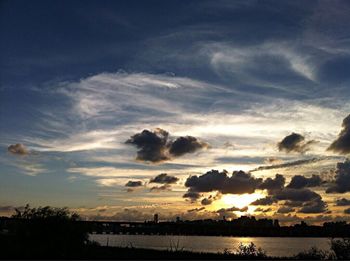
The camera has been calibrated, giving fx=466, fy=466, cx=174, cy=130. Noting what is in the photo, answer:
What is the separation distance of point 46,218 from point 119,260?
39.0 ft

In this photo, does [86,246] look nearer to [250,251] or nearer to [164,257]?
[164,257]

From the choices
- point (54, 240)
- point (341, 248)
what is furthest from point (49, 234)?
point (341, 248)

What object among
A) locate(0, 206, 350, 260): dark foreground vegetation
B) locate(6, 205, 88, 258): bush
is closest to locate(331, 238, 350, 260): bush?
locate(0, 206, 350, 260): dark foreground vegetation

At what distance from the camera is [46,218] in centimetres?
5975

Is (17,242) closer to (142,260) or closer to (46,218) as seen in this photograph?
(46,218)

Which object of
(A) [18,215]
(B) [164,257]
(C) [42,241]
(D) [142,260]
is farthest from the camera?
(A) [18,215]

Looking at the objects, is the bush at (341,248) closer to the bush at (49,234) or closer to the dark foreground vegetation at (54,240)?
the dark foreground vegetation at (54,240)

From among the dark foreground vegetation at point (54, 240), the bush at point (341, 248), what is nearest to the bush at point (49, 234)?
the dark foreground vegetation at point (54, 240)

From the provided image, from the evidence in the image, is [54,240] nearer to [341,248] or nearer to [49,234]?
[49,234]

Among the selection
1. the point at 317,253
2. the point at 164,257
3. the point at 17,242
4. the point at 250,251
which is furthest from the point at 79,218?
the point at 317,253

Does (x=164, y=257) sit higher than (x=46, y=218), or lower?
lower

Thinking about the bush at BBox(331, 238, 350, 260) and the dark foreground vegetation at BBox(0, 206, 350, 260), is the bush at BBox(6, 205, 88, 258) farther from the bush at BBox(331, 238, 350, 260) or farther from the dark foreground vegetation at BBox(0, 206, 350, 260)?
the bush at BBox(331, 238, 350, 260)

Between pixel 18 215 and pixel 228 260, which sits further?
pixel 18 215

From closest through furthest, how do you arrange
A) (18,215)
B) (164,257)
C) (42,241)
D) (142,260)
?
(142,260) → (42,241) → (164,257) → (18,215)
